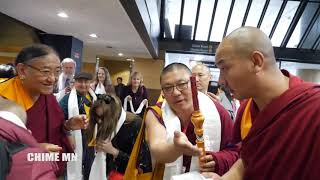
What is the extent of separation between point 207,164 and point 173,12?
819cm

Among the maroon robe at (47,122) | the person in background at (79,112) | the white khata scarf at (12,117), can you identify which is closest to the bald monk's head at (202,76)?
the person in background at (79,112)

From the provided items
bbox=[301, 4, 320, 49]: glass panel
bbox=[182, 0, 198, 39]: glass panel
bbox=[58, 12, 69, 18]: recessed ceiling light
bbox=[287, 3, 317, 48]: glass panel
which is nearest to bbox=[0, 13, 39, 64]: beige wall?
bbox=[58, 12, 69, 18]: recessed ceiling light

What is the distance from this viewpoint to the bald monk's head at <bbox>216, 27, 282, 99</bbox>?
1.18 m

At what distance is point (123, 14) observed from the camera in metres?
5.15

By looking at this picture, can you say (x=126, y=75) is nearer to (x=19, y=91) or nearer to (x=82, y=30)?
(x=82, y=30)

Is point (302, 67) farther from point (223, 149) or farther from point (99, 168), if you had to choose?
point (223, 149)

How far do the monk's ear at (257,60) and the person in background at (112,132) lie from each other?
130cm

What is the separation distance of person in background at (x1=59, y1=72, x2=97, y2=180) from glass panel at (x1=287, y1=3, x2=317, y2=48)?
738cm

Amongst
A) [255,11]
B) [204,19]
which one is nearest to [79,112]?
[204,19]

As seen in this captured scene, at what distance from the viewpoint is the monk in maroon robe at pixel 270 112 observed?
1031mm

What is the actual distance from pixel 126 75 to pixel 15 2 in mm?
8538

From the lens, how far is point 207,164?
1.30m

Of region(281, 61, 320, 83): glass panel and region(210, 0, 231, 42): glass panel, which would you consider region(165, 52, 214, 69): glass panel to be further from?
region(281, 61, 320, 83): glass panel

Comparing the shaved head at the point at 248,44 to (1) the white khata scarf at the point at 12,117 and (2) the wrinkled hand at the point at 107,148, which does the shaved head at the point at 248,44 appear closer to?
(1) the white khata scarf at the point at 12,117
